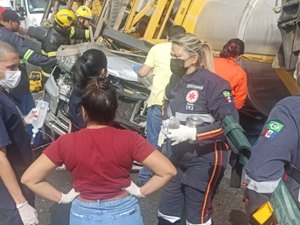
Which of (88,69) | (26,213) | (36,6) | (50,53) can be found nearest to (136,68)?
(50,53)

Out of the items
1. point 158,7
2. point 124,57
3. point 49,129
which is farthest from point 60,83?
point 158,7

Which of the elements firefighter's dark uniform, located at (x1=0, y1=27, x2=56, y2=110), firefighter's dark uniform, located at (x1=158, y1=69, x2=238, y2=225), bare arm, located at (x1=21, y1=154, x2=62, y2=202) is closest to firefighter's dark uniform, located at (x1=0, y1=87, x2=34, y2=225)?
bare arm, located at (x1=21, y1=154, x2=62, y2=202)

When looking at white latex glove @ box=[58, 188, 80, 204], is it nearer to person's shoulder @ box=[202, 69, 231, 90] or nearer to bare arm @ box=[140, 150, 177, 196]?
bare arm @ box=[140, 150, 177, 196]

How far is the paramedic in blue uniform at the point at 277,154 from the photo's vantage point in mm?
2059

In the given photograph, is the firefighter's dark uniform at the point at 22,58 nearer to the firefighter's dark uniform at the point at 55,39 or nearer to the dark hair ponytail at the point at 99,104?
the firefighter's dark uniform at the point at 55,39

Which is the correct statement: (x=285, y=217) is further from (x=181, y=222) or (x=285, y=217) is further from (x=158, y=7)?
(x=158, y=7)

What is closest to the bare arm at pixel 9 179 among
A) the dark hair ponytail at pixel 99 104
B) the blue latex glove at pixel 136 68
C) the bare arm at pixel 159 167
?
the dark hair ponytail at pixel 99 104

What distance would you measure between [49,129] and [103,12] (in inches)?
126

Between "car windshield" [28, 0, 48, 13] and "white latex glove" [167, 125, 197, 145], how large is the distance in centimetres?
1178

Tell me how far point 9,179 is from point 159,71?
260 cm

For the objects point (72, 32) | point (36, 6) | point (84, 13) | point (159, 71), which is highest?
point (159, 71)

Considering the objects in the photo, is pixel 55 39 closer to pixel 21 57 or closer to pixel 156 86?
pixel 21 57

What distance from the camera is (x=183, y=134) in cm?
337

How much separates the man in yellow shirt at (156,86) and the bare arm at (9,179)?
7.57 feet
